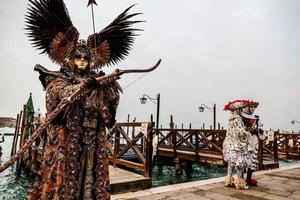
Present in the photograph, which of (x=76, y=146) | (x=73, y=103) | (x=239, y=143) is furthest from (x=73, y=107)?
(x=239, y=143)

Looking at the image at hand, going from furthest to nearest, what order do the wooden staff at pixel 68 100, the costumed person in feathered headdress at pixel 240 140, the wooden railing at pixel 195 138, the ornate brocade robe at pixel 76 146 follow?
the wooden railing at pixel 195 138 → the costumed person in feathered headdress at pixel 240 140 → the ornate brocade robe at pixel 76 146 → the wooden staff at pixel 68 100

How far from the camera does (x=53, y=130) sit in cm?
232

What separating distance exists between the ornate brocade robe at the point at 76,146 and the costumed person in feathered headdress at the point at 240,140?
11.9ft

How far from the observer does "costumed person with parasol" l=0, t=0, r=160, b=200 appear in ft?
7.18

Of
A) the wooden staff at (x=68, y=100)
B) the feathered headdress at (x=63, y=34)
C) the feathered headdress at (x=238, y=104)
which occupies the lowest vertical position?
the wooden staff at (x=68, y=100)

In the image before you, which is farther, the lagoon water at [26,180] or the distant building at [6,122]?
the distant building at [6,122]

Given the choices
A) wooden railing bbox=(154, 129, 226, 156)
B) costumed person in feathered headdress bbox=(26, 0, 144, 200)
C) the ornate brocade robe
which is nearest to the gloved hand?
costumed person in feathered headdress bbox=(26, 0, 144, 200)

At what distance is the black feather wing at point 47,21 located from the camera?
246 centimetres

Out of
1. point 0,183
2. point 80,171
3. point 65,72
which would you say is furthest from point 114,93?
point 0,183

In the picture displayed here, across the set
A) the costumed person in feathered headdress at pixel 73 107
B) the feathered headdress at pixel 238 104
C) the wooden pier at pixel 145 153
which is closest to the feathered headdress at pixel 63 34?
the costumed person in feathered headdress at pixel 73 107

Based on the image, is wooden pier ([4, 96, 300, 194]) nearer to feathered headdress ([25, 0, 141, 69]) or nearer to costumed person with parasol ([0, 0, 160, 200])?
costumed person with parasol ([0, 0, 160, 200])

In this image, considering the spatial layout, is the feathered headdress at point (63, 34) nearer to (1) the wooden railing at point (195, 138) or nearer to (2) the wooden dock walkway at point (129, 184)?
(2) the wooden dock walkway at point (129, 184)

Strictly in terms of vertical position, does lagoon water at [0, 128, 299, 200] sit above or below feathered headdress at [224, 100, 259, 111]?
below

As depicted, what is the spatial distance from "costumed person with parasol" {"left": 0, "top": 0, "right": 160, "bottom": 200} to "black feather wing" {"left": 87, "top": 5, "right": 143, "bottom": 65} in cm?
1
